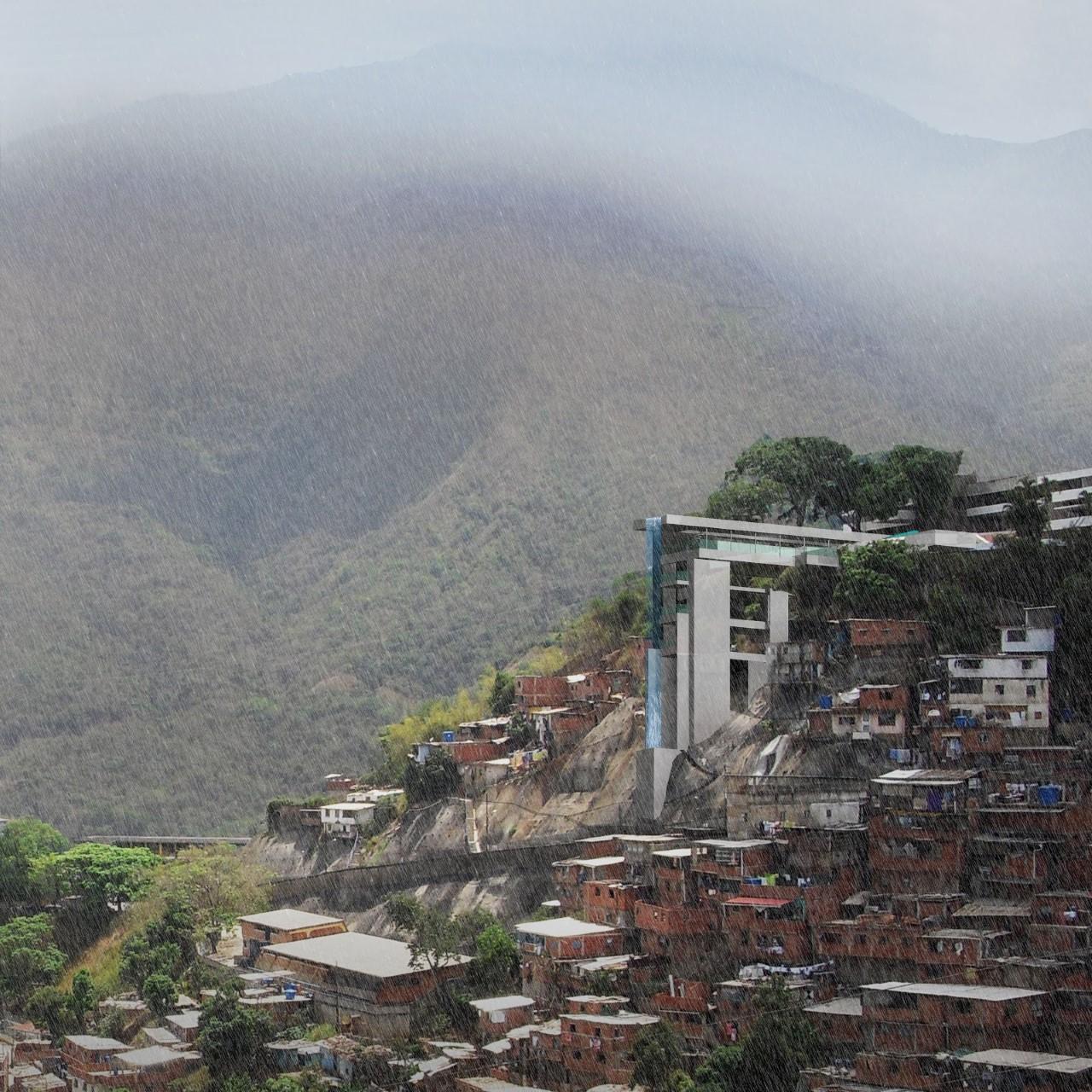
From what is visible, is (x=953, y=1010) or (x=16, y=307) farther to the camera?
(x=16, y=307)

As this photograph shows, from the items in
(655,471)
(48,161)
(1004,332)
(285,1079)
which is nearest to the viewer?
(285,1079)

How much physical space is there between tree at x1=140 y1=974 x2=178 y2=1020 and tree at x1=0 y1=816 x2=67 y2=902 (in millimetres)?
11494

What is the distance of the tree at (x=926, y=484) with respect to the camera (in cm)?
3112

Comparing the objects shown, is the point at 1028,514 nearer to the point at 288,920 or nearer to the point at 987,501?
the point at 987,501

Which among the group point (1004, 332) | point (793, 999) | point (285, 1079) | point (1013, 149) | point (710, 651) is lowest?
point (285, 1079)

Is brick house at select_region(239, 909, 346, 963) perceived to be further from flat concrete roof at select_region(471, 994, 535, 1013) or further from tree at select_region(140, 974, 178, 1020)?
flat concrete roof at select_region(471, 994, 535, 1013)

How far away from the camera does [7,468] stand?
8200 centimetres

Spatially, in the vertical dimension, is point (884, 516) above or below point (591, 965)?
above

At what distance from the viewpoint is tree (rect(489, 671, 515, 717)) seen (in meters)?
35.6

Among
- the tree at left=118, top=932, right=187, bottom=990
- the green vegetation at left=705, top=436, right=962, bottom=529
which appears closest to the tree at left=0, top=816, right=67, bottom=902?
the tree at left=118, top=932, right=187, bottom=990

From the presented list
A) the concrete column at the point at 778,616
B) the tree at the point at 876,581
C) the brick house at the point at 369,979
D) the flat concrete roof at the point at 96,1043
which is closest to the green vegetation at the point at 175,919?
the flat concrete roof at the point at 96,1043

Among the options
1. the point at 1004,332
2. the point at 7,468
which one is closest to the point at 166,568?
the point at 7,468

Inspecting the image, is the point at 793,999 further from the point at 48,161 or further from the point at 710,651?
the point at 48,161

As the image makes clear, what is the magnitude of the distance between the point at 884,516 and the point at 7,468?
5889 cm
